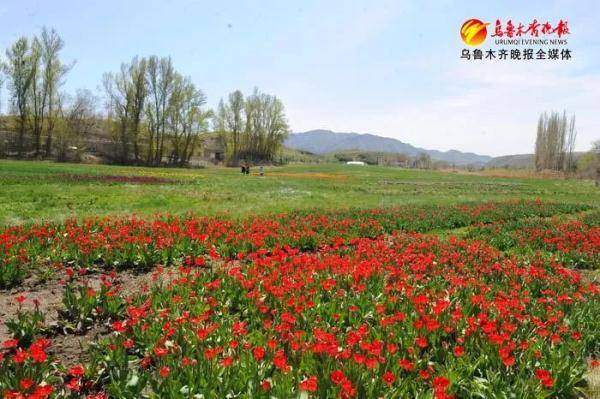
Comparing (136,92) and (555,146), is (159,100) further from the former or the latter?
(555,146)

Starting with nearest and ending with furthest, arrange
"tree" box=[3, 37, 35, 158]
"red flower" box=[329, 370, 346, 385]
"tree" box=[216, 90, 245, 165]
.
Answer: "red flower" box=[329, 370, 346, 385] → "tree" box=[3, 37, 35, 158] → "tree" box=[216, 90, 245, 165]

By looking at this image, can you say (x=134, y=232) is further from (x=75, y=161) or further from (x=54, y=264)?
(x=75, y=161)

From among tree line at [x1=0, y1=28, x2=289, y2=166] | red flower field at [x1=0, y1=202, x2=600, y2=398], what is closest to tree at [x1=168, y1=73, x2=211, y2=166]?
tree line at [x1=0, y1=28, x2=289, y2=166]

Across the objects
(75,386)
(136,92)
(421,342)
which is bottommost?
(75,386)

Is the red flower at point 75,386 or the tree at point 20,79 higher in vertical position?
the tree at point 20,79

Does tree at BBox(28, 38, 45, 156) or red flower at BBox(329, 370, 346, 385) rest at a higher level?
tree at BBox(28, 38, 45, 156)

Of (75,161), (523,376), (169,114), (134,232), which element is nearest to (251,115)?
(169,114)

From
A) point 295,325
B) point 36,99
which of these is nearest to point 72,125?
point 36,99

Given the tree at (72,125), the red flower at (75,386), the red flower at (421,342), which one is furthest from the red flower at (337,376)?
the tree at (72,125)

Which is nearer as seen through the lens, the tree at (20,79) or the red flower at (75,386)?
the red flower at (75,386)

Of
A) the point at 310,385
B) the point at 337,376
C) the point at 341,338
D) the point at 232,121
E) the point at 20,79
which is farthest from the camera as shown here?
the point at 232,121

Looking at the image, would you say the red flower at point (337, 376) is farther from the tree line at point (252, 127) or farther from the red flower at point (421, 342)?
the tree line at point (252, 127)

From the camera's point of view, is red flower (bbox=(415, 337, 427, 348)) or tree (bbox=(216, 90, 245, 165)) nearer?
red flower (bbox=(415, 337, 427, 348))

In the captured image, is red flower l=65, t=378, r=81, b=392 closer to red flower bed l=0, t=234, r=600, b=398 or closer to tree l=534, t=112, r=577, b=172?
red flower bed l=0, t=234, r=600, b=398
